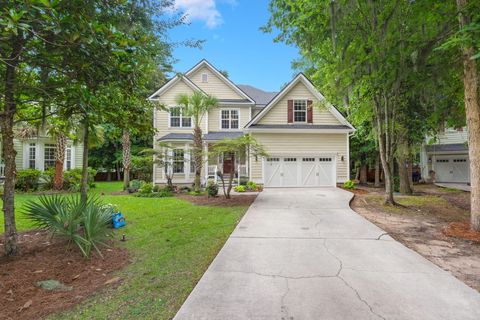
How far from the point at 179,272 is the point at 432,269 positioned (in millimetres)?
3904

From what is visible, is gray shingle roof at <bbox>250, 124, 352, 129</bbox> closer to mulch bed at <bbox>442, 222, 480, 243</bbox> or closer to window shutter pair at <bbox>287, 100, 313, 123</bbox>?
window shutter pair at <bbox>287, 100, 313, 123</bbox>

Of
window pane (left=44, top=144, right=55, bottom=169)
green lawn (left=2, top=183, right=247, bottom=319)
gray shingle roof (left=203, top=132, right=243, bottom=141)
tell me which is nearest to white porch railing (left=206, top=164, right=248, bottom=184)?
gray shingle roof (left=203, top=132, right=243, bottom=141)

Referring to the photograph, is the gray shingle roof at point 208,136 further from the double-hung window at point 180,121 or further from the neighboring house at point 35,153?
the neighboring house at point 35,153

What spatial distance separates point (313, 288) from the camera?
3424 mm

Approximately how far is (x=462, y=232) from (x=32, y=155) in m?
23.7

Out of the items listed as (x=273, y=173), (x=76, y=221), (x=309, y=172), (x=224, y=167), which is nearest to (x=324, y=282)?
(x=76, y=221)

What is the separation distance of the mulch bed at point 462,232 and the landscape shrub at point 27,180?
63.5 feet

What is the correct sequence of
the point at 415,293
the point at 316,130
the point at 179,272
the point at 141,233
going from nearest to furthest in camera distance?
1. the point at 415,293
2. the point at 179,272
3. the point at 141,233
4. the point at 316,130

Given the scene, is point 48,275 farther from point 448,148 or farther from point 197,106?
point 448,148

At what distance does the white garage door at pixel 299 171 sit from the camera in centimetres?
1666

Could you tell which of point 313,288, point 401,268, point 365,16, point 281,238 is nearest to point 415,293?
point 401,268

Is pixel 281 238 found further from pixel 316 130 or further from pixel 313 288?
pixel 316 130

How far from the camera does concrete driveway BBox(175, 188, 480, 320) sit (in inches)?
114

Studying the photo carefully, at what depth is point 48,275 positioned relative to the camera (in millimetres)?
3969
